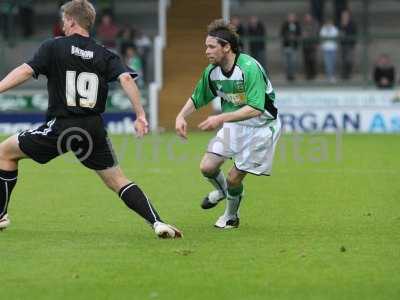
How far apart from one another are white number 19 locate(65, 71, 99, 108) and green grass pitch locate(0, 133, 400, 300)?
1.28 metres

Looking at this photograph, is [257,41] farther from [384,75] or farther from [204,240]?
[204,240]

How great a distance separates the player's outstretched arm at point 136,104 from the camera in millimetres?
8906

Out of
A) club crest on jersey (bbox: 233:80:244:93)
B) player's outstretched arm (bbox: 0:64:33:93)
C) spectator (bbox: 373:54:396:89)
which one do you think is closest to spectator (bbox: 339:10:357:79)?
spectator (bbox: 373:54:396:89)

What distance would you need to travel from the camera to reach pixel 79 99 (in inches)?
361

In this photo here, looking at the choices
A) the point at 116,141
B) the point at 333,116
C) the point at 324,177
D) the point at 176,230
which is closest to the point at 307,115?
the point at 333,116

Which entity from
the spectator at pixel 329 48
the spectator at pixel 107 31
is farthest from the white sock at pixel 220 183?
the spectator at pixel 107 31

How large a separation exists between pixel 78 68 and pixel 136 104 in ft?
2.14

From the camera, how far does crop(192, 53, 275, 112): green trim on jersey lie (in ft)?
31.4

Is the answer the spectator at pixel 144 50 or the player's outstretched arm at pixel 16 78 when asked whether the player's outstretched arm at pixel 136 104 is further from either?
the spectator at pixel 144 50

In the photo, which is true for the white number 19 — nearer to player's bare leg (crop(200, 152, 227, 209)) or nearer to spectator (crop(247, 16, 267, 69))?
player's bare leg (crop(200, 152, 227, 209))

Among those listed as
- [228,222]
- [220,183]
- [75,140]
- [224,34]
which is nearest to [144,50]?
[220,183]

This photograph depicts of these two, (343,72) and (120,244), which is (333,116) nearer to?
(343,72)

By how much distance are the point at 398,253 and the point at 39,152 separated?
10.9 ft

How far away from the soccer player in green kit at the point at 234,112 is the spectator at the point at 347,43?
1625 cm
